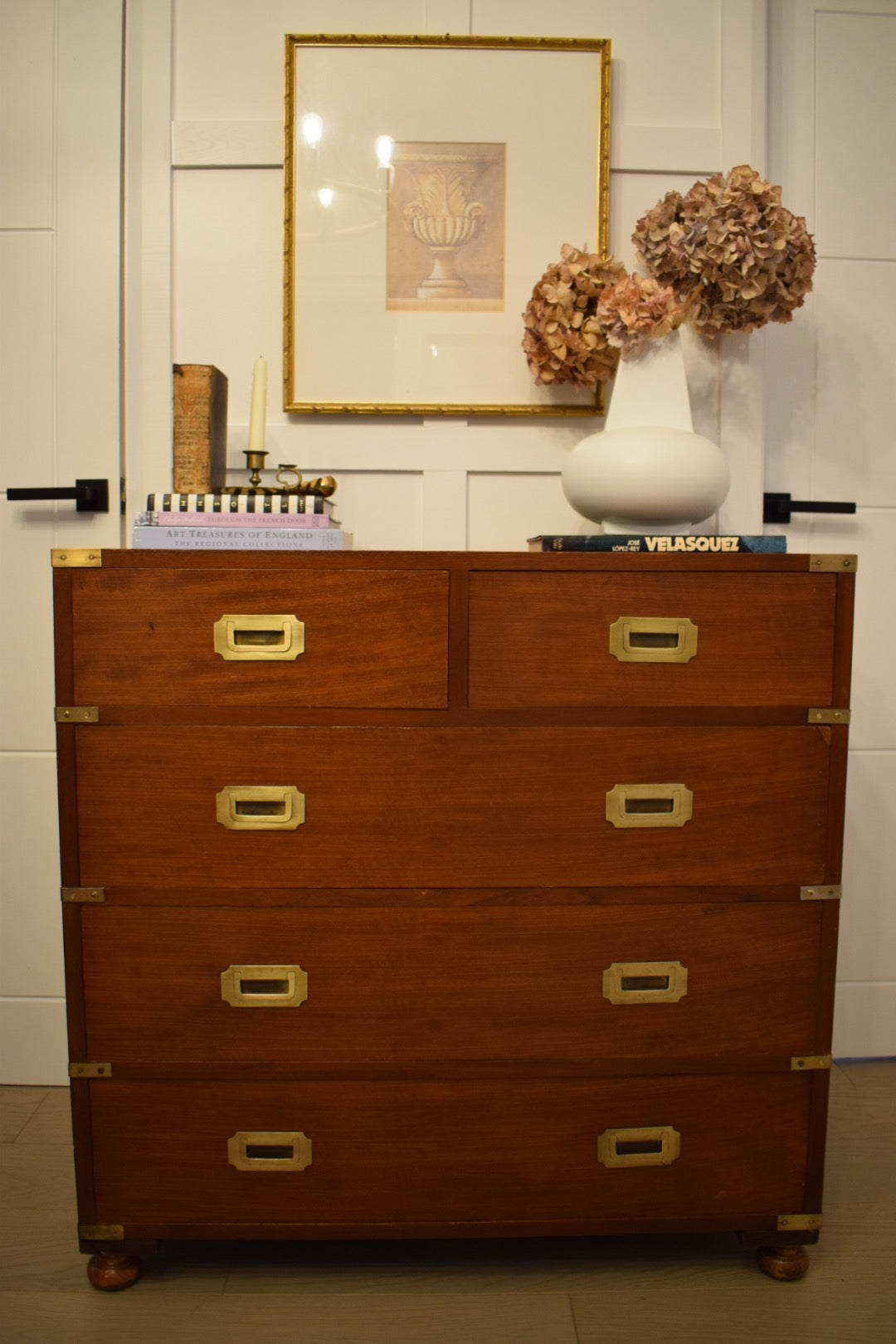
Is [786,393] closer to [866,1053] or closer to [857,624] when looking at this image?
[857,624]

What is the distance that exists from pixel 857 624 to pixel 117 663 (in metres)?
1.49

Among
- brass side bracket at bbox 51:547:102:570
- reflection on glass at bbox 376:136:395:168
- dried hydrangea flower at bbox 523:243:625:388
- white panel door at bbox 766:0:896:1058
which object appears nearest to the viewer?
brass side bracket at bbox 51:547:102:570

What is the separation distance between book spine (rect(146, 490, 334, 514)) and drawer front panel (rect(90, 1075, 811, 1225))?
A: 81 cm

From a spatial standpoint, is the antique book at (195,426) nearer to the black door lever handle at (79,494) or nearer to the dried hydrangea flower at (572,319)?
the black door lever handle at (79,494)

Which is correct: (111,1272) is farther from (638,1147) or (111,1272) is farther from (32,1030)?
(638,1147)

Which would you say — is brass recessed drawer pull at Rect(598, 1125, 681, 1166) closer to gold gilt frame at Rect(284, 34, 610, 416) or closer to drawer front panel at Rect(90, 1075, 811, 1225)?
drawer front panel at Rect(90, 1075, 811, 1225)

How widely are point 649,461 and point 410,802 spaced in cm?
Result: 62

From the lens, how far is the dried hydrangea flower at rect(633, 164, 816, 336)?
1.40m

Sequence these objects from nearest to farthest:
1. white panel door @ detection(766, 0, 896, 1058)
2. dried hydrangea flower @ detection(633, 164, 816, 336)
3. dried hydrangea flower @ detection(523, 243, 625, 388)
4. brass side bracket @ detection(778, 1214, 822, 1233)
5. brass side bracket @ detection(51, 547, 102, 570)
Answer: brass side bracket @ detection(51, 547, 102, 570) → brass side bracket @ detection(778, 1214, 822, 1233) → dried hydrangea flower @ detection(633, 164, 816, 336) → dried hydrangea flower @ detection(523, 243, 625, 388) → white panel door @ detection(766, 0, 896, 1058)

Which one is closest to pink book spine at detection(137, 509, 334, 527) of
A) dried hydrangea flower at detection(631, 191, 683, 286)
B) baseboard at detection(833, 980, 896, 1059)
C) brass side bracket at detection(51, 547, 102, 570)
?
brass side bracket at detection(51, 547, 102, 570)

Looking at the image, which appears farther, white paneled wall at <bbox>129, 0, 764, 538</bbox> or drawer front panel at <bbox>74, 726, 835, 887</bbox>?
white paneled wall at <bbox>129, 0, 764, 538</bbox>

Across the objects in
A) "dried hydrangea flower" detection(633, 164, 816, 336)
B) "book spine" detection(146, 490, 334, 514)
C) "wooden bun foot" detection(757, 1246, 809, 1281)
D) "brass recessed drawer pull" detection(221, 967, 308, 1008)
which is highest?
"dried hydrangea flower" detection(633, 164, 816, 336)

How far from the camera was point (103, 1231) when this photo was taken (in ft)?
4.15

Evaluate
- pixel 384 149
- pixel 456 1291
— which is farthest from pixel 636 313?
pixel 456 1291
